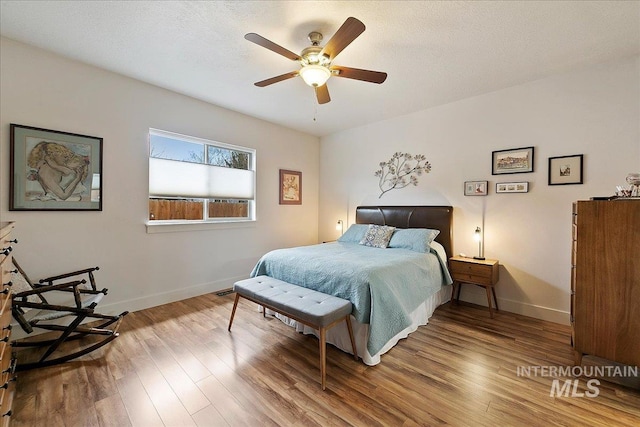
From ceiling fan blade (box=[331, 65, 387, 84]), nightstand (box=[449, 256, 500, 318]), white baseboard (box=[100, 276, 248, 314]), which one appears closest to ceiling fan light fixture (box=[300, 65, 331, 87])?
ceiling fan blade (box=[331, 65, 387, 84])

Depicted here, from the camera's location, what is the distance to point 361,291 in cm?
212

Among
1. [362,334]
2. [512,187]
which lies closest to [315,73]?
[362,334]

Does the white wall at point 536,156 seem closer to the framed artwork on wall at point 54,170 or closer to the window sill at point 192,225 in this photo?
the window sill at point 192,225

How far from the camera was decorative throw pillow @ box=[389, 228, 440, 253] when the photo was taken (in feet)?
10.6

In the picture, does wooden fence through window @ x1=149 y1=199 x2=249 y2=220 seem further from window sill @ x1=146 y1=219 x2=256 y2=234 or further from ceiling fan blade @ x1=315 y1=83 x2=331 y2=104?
ceiling fan blade @ x1=315 y1=83 x2=331 y2=104

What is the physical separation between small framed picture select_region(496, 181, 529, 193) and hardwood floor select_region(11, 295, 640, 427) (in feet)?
5.01

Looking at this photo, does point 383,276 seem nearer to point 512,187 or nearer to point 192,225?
point 512,187

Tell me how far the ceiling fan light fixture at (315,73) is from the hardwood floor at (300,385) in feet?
7.64

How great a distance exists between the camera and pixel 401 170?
13.5 feet

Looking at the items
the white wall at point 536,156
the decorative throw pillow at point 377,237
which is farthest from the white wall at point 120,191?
the white wall at point 536,156

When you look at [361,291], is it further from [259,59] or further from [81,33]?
[81,33]

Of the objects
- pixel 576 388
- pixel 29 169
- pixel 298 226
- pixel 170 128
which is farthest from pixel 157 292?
pixel 576 388

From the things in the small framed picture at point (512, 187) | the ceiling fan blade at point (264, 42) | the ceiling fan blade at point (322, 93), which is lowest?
the small framed picture at point (512, 187)

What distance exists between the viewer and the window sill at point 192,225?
126 inches
